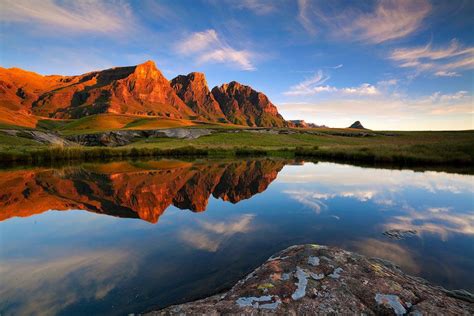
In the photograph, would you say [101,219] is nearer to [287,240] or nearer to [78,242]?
[78,242]

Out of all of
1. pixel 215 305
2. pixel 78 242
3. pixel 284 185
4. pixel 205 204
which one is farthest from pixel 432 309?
pixel 284 185

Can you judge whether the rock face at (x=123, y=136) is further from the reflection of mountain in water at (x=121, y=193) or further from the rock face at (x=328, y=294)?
the rock face at (x=328, y=294)

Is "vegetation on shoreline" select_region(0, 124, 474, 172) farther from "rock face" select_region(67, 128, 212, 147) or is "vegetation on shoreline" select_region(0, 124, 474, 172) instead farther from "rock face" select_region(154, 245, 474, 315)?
"rock face" select_region(154, 245, 474, 315)

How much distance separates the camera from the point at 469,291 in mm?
5852

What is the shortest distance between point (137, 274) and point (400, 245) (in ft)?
27.5

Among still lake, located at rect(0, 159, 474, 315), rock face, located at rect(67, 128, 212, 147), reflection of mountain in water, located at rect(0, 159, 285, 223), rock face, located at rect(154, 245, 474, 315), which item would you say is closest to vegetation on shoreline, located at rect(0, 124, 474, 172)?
reflection of mountain in water, located at rect(0, 159, 285, 223)

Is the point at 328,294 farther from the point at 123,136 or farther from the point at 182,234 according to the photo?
the point at 123,136

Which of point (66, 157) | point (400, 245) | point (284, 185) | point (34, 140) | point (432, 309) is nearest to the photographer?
point (432, 309)

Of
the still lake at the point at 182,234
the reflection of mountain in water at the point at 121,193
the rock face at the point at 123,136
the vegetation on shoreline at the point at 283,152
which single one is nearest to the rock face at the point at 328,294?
the still lake at the point at 182,234

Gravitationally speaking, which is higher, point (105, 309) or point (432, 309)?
point (432, 309)

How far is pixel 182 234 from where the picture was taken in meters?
9.66

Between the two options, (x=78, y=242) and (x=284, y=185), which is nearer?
(x=78, y=242)

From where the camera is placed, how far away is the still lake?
5.98 metres

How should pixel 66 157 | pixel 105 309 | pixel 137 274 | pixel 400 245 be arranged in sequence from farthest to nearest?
pixel 66 157 < pixel 400 245 < pixel 137 274 < pixel 105 309
